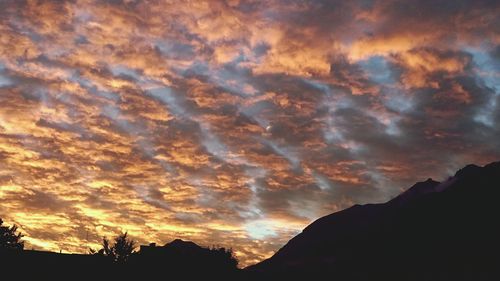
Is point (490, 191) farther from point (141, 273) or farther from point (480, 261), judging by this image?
point (141, 273)

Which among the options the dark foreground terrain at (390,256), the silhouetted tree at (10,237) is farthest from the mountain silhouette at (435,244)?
the silhouetted tree at (10,237)

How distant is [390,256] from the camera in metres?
80.9

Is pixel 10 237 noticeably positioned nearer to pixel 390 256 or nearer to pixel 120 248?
pixel 120 248

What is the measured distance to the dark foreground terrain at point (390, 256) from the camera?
30750 mm

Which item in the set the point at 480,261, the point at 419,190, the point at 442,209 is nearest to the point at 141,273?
the point at 480,261

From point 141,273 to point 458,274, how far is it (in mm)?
44772

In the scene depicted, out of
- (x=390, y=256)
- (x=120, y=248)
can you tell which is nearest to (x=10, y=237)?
(x=120, y=248)

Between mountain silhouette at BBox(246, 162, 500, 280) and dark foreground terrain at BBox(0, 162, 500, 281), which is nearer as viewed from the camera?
dark foreground terrain at BBox(0, 162, 500, 281)

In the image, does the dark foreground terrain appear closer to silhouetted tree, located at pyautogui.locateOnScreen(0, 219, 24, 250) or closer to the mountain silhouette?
the mountain silhouette

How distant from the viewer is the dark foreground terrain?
101 feet

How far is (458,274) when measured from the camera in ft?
200

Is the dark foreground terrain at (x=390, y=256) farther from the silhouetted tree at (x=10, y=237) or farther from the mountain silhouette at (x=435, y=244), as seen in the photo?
the silhouetted tree at (x=10, y=237)

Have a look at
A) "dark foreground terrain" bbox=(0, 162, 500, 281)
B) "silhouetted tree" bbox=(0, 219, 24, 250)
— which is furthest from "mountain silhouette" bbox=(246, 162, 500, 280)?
"silhouetted tree" bbox=(0, 219, 24, 250)

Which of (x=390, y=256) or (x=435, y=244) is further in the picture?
(x=390, y=256)
